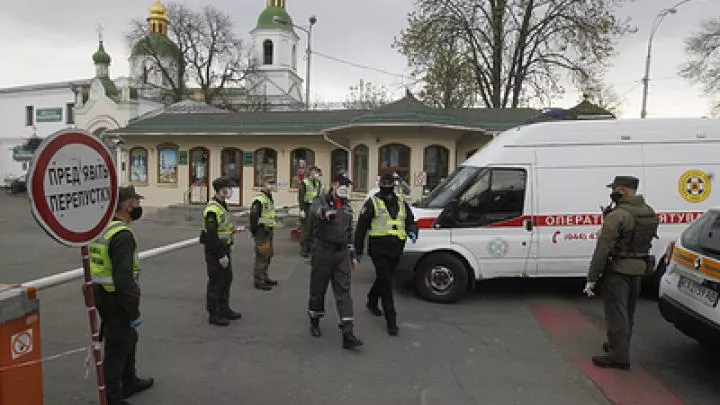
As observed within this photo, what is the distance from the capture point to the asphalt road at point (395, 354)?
3.82 metres

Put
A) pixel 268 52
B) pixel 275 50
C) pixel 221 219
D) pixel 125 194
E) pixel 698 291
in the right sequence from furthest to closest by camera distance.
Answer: pixel 268 52 → pixel 275 50 → pixel 221 219 → pixel 698 291 → pixel 125 194

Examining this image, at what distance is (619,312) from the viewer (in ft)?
14.3

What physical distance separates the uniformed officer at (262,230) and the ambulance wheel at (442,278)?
2.38m

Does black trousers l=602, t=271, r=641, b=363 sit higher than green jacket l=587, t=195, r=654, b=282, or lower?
lower

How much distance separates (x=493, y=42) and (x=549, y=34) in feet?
8.94

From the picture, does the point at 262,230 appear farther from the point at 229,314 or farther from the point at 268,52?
the point at 268,52

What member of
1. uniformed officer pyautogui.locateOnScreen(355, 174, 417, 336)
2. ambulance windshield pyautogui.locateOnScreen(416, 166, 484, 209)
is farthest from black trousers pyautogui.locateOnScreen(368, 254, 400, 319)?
ambulance windshield pyautogui.locateOnScreen(416, 166, 484, 209)

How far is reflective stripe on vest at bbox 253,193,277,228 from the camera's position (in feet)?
22.9

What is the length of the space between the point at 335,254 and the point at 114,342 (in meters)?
2.25

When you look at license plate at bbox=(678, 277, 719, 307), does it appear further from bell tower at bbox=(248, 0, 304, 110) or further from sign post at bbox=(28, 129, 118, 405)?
bell tower at bbox=(248, 0, 304, 110)

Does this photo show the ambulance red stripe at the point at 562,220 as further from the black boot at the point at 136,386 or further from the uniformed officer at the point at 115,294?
the uniformed officer at the point at 115,294

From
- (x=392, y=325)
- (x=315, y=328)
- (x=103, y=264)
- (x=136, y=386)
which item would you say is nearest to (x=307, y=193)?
(x=315, y=328)

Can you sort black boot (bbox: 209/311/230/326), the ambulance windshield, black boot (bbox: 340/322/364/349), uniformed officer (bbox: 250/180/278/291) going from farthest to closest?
1. uniformed officer (bbox: 250/180/278/291)
2. the ambulance windshield
3. black boot (bbox: 209/311/230/326)
4. black boot (bbox: 340/322/364/349)

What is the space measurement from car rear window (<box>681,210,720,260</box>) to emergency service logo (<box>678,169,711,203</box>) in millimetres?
2140
